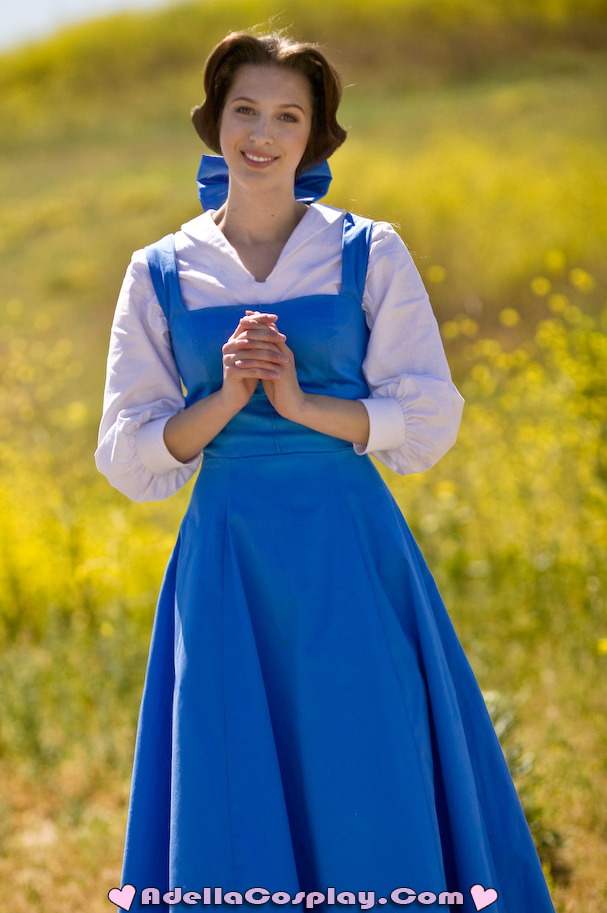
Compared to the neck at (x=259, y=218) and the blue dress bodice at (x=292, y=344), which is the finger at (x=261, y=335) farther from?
the neck at (x=259, y=218)

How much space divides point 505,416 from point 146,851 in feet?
8.60

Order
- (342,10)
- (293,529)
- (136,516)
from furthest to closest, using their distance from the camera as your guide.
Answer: (342,10)
(136,516)
(293,529)

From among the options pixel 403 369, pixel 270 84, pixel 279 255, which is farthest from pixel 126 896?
pixel 270 84

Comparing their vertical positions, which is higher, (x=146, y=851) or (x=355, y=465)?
(x=355, y=465)

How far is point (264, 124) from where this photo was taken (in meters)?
1.41

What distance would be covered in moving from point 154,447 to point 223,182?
604 mm

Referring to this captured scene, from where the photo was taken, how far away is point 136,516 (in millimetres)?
3963

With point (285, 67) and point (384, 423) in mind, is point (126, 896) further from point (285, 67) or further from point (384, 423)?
point (285, 67)

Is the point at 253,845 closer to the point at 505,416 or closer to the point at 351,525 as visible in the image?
the point at 351,525

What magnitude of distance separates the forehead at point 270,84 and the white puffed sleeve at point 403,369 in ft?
0.91

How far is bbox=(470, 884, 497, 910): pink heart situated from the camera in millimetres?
1277

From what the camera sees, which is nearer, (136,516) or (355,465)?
(355,465)

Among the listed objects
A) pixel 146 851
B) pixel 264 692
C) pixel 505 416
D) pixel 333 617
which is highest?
pixel 505 416

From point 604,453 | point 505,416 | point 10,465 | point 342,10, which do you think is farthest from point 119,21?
point 604,453
